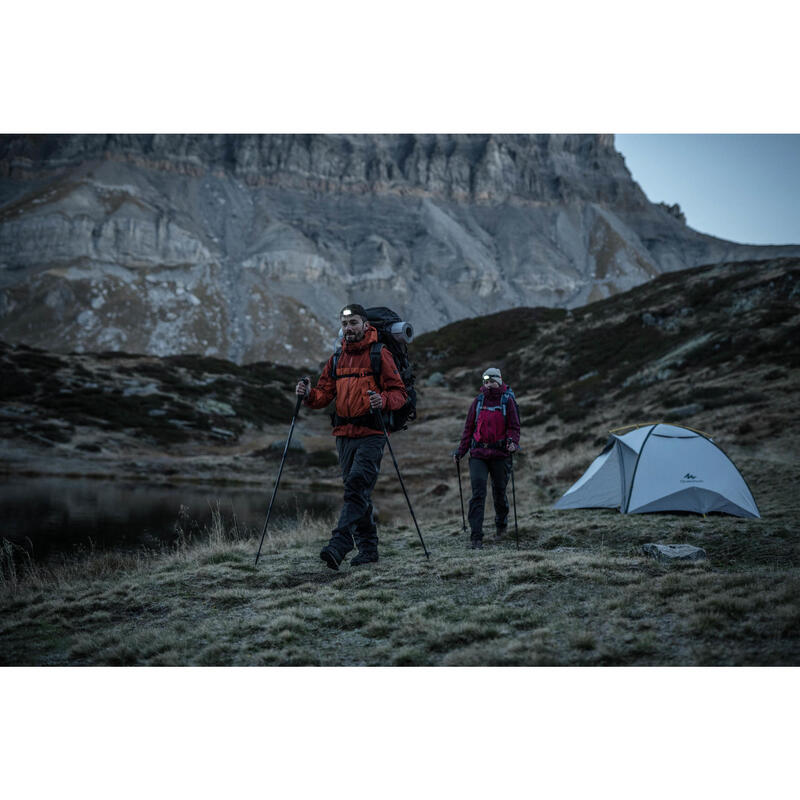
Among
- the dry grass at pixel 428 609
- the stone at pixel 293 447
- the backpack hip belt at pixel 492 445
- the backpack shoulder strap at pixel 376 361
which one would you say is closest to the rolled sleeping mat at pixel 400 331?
the backpack shoulder strap at pixel 376 361

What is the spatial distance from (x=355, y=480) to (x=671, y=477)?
20.7ft

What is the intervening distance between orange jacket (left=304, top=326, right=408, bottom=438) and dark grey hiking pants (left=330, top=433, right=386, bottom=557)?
0.12m

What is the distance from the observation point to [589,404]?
2764cm

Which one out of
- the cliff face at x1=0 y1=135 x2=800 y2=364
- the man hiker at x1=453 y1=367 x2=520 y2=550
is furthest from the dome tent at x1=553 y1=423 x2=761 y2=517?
the cliff face at x1=0 y1=135 x2=800 y2=364

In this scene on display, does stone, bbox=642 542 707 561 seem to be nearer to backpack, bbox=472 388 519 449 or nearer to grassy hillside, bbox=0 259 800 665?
grassy hillside, bbox=0 259 800 665

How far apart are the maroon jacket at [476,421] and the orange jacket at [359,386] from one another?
1945 millimetres

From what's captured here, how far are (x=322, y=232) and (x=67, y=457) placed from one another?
110m

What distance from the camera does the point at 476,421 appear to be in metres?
9.30

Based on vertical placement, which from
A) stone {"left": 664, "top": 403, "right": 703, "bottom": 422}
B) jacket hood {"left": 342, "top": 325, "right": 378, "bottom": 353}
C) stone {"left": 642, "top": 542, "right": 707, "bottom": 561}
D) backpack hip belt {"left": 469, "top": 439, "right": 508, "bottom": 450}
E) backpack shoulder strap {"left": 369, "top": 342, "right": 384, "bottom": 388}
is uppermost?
jacket hood {"left": 342, "top": 325, "right": 378, "bottom": 353}

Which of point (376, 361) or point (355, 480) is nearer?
point (355, 480)

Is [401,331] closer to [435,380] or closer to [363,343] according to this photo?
[363,343]

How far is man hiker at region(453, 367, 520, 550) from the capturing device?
355 inches

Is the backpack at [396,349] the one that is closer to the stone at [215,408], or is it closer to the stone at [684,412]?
the stone at [684,412]

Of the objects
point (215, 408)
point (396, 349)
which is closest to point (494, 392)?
point (396, 349)
